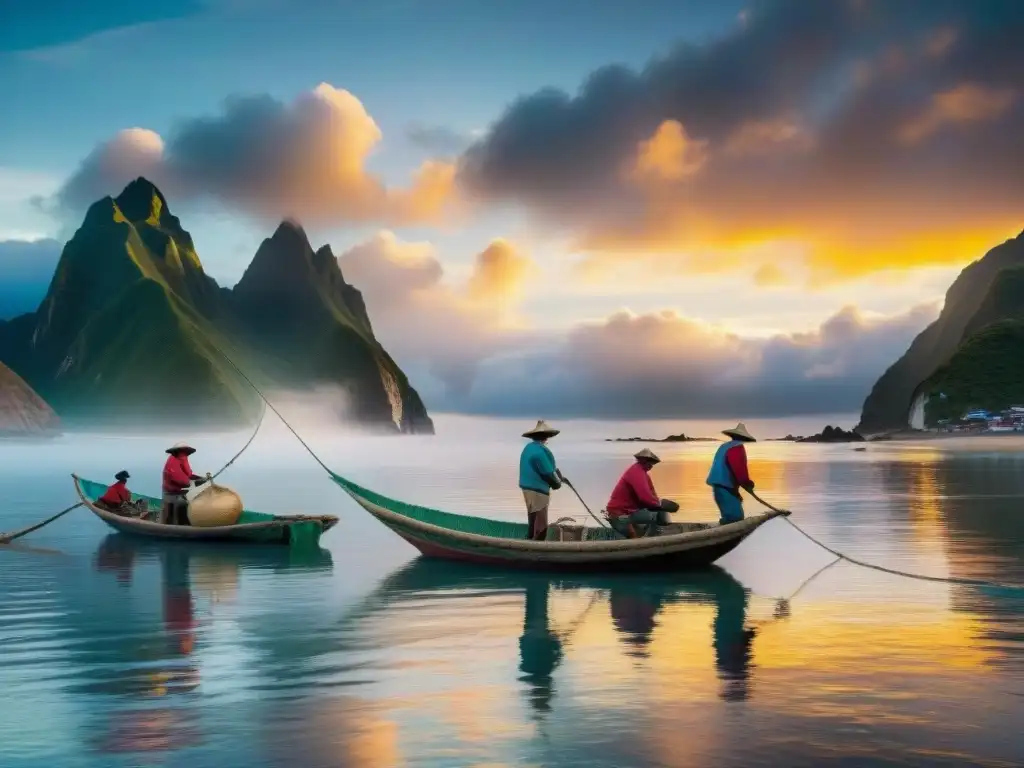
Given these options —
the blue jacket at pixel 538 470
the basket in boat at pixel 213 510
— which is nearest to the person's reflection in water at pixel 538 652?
the blue jacket at pixel 538 470

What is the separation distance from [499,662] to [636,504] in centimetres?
840

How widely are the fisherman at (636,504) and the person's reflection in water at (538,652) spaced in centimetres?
288

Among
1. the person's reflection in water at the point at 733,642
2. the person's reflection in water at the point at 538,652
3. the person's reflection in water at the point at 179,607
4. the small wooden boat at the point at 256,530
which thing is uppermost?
the small wooden boat at the point at 256,530

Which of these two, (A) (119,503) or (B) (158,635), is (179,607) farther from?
(A) (119,503)

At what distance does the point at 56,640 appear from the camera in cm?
1437

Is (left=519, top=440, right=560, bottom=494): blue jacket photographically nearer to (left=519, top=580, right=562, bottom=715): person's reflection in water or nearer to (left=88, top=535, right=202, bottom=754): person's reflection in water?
(left=519, top=580, right=562, bottom=715): person's reflection in water

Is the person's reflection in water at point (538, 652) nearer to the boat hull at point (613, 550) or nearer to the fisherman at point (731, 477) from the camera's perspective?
the boat hull at point (613, 550)

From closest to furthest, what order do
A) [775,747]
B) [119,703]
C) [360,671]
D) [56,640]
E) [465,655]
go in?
1. [775,747]
2. [119,703]
3. [360,671]
4. [465,655]
5. [56,640]

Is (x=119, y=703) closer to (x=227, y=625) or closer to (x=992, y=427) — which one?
(x=227, y=625)

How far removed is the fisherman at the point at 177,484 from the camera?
26547mm

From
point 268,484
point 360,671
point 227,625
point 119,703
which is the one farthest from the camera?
point 268,484

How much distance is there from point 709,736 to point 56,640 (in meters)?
9.68

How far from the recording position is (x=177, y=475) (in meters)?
26.8

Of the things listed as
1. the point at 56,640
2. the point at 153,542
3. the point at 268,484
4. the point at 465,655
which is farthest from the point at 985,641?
the point at 268,484
